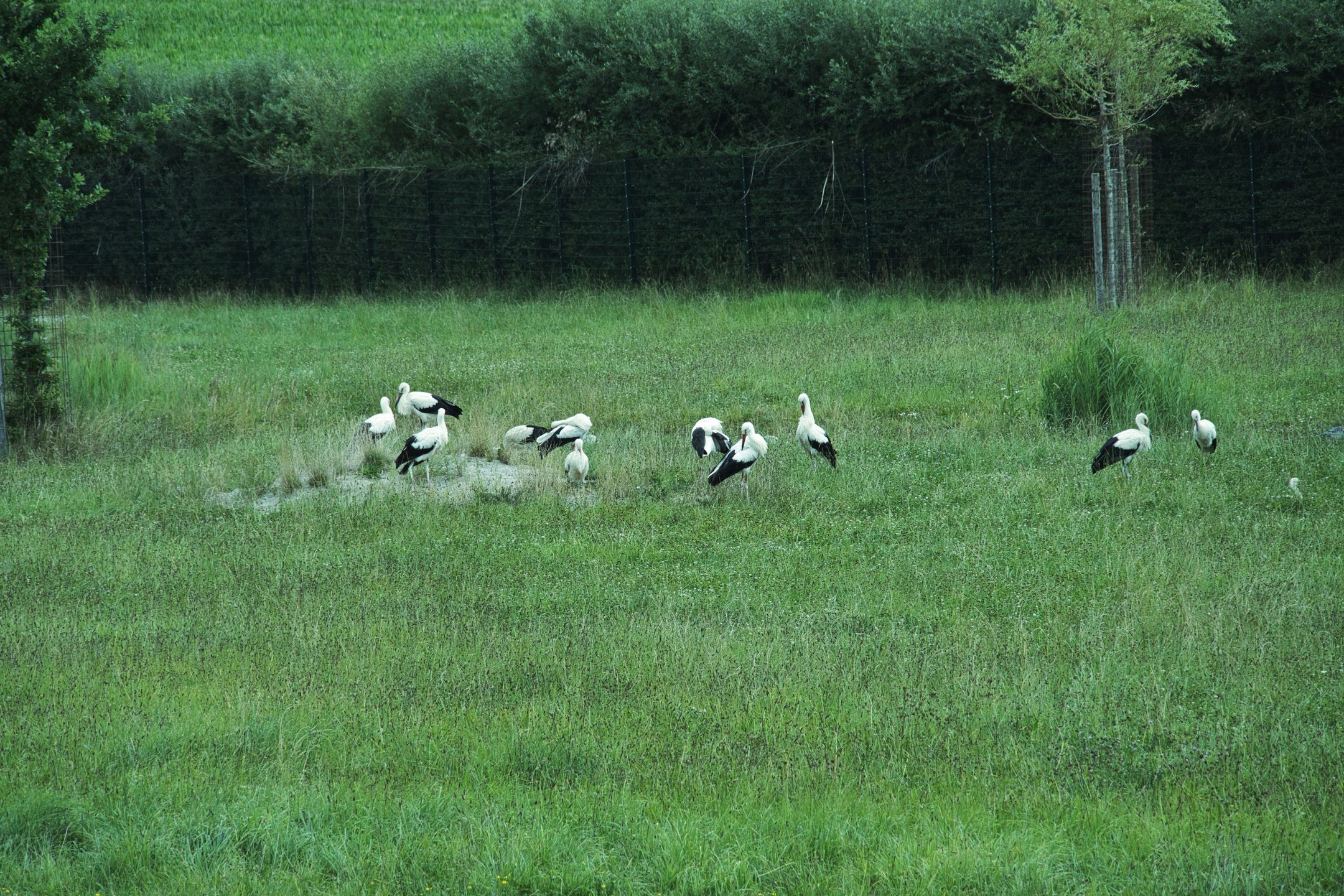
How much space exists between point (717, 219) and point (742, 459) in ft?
45.7

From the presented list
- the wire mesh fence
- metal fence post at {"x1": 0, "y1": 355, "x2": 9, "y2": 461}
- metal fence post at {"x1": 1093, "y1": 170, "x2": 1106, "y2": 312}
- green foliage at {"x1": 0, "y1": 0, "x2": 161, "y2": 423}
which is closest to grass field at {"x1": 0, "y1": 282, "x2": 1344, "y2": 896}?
metal fence post at {"x1": 0, "y1": 355, "x2": 9, "y2": 461}

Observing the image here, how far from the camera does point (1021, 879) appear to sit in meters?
4.12

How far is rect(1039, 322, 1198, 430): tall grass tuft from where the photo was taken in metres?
11.2

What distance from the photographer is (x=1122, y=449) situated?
960 cm

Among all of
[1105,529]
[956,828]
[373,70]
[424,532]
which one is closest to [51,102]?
[424,532]

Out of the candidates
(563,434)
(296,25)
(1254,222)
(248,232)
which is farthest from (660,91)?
(296,25)

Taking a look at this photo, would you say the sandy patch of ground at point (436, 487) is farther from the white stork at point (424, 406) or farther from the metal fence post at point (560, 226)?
the metal fence post at point (560, 226)

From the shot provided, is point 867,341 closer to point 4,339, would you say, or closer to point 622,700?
point 4,339

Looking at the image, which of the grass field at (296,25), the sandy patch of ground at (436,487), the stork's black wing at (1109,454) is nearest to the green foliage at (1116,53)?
the stork's black wing at (1109,454)

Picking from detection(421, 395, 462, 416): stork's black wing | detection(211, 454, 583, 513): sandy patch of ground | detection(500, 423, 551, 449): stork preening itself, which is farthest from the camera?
detection(421, 395, 462, 416): stork's black wing

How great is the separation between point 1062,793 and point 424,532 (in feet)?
17.8

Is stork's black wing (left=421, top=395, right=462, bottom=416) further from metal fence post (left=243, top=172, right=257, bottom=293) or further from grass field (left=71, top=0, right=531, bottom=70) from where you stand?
grass field (left=71, top=0, right=531, bottom=70)

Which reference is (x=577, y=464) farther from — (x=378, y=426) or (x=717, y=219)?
(x=717, y=219)

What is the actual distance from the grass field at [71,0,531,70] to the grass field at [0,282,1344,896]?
34.2 metres
